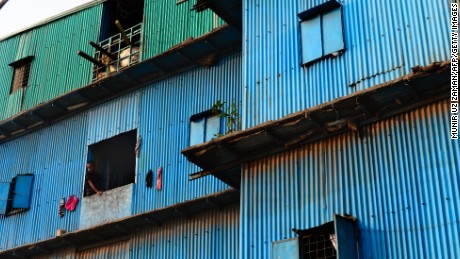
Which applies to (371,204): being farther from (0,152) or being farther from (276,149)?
(0,152)

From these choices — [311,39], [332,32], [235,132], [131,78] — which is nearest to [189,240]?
[235,132]

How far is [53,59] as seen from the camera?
74.7ft

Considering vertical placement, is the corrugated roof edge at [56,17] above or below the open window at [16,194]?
above

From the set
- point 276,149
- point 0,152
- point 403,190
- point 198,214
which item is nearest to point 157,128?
point 198,214

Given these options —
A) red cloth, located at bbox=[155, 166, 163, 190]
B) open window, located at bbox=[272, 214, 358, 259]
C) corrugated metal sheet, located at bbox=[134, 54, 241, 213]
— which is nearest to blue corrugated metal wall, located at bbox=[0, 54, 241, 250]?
corrugated metal sheet, located at bbox=[134, 54, 241, 213]

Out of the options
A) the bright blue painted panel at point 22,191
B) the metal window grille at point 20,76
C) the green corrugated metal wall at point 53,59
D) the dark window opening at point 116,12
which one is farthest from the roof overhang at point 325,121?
the metal window grille at point 20,76

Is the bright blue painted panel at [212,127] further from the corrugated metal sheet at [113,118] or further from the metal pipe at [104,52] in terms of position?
the metal pipe at [104,52]

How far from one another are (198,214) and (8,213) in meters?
7.90

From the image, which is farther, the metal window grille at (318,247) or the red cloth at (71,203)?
A: the red cloth at (71,203)

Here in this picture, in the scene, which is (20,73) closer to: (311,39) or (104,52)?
(104,52)

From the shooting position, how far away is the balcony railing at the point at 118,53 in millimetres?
20281

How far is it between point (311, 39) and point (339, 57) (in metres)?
0.96

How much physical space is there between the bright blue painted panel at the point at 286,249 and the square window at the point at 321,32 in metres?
3.97

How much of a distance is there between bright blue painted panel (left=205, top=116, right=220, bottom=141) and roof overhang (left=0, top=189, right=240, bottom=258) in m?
1.93
